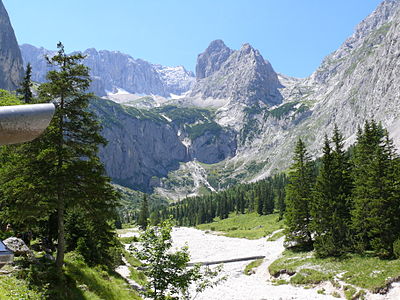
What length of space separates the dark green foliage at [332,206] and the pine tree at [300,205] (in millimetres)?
2956

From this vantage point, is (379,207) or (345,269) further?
(379,207)

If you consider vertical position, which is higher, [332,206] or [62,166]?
[62,166]

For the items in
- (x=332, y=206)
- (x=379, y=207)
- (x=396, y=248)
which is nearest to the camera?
(x=396, y=248)

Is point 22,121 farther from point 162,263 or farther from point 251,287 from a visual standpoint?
point 251,287

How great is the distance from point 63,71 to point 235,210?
539 ft

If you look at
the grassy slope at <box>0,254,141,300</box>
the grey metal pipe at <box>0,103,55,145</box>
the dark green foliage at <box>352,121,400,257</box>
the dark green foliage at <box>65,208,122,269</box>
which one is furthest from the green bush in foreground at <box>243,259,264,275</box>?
the grey metal pipe at <box>0,103,55,145</box>

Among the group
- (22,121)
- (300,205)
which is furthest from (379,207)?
(22,121)

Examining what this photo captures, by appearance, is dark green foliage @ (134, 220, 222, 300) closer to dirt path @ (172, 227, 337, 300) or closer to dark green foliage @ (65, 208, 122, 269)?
dirt path @ (172, 227, 337, 300)

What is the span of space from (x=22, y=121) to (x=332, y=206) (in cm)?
4713

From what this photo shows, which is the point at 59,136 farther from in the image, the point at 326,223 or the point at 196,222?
the point at 196,222

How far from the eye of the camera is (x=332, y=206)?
44688 mm

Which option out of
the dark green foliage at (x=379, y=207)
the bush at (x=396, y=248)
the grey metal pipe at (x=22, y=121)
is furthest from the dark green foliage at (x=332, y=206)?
the grey metal pipe at (x=22, y=121)

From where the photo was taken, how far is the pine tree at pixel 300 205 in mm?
49531

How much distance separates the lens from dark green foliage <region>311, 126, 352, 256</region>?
4131 cm
